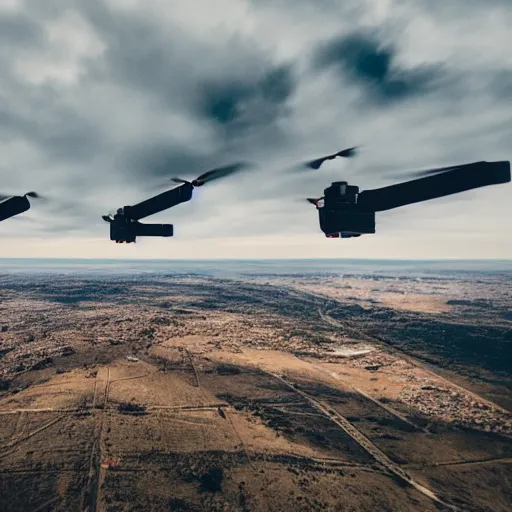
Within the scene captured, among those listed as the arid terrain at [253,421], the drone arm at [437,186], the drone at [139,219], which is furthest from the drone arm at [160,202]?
the arid terrain at [253,421]

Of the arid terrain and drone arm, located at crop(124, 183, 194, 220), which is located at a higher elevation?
drone arm, located at crop(124, 183, 194, 220)

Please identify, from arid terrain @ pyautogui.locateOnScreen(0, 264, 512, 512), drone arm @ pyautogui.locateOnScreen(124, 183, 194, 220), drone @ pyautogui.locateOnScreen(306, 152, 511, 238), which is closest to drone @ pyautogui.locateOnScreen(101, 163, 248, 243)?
drone arm @ pyautogui.locateOnScreen(124, 183, 194, 220)

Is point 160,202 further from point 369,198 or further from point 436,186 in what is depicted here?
point 436,186

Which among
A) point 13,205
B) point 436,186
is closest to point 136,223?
point 13,205

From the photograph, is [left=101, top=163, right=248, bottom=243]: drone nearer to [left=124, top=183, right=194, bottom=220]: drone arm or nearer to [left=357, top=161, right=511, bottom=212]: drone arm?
[left=124, top=183, right=194, bottom=220]: drone arm

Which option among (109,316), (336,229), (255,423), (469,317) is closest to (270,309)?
(109,316)

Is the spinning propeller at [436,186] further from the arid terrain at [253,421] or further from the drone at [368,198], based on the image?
the arid terrain at [253,421]
